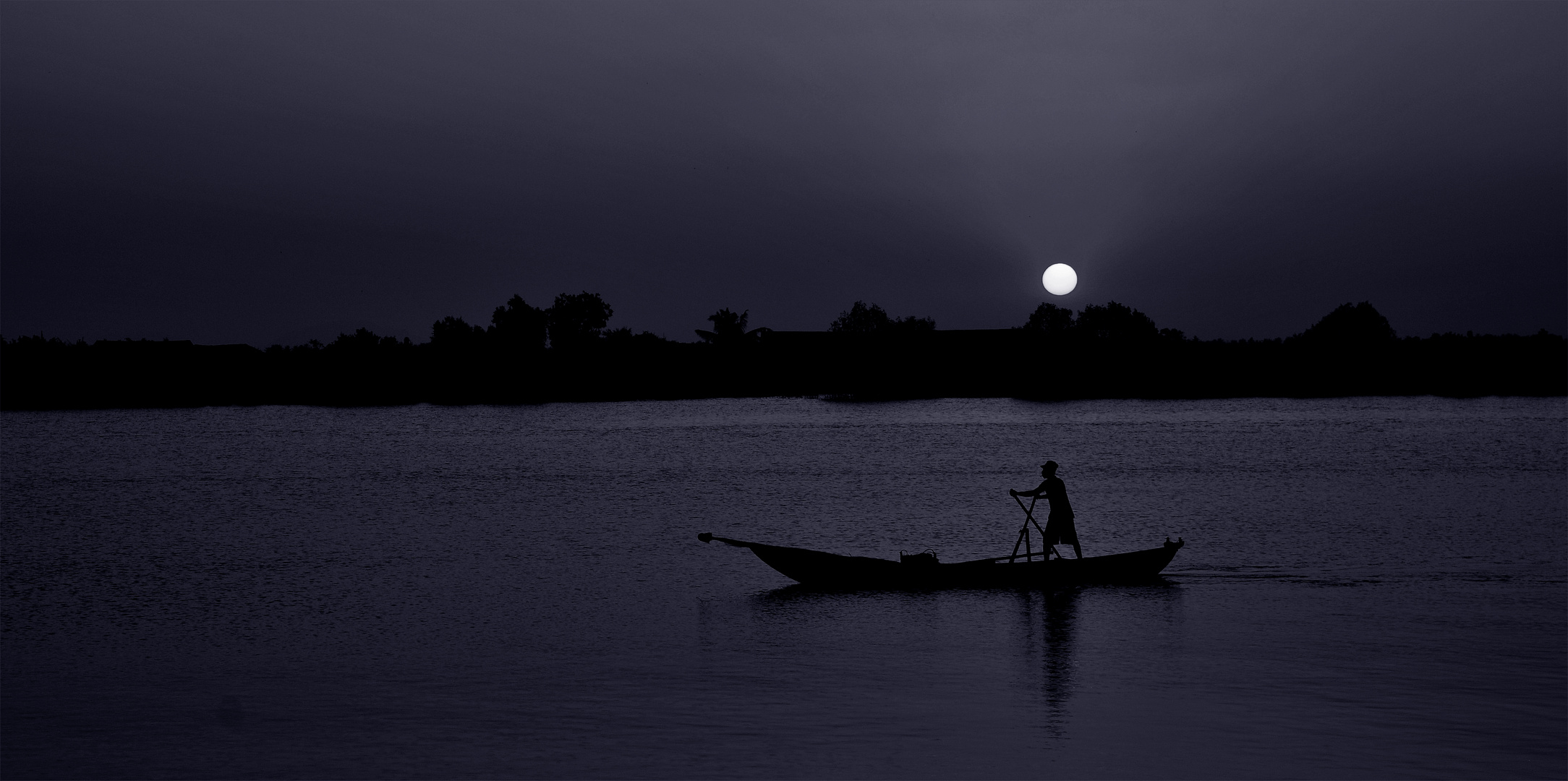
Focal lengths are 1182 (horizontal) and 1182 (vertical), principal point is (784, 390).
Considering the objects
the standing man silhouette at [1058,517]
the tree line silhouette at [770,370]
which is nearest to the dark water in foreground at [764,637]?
the standing man silhouette at [1058,517]

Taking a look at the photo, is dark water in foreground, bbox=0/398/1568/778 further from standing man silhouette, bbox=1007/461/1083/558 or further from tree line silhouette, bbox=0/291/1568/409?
tree line silhouette, bbox=0/291/1568/409

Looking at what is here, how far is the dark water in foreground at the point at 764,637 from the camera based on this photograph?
9.14 meters

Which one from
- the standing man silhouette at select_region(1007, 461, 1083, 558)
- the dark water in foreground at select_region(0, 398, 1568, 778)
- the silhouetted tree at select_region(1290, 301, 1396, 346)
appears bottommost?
the dark water in foreground at select_region(0, 398, 1568, 778)

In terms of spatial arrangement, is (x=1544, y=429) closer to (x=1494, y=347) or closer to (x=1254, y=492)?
(x=1254, y=492)

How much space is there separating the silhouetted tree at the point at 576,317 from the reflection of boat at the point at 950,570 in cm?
11726

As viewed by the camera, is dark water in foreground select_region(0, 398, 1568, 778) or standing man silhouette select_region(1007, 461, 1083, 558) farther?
standing man silhouette select_region(1007, 461, 1083, 558)

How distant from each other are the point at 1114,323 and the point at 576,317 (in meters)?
61.8

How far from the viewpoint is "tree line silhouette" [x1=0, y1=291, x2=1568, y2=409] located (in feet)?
305

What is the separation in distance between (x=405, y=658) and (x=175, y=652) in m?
2.82

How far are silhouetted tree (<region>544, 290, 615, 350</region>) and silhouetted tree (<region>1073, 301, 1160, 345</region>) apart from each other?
2148 inches

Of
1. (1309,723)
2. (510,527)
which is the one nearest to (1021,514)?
(510,527)

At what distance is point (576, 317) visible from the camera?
136 m

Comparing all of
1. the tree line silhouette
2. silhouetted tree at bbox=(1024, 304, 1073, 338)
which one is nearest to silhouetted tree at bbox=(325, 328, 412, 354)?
the tree line silhouette

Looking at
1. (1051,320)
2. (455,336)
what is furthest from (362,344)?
(1051,320)
